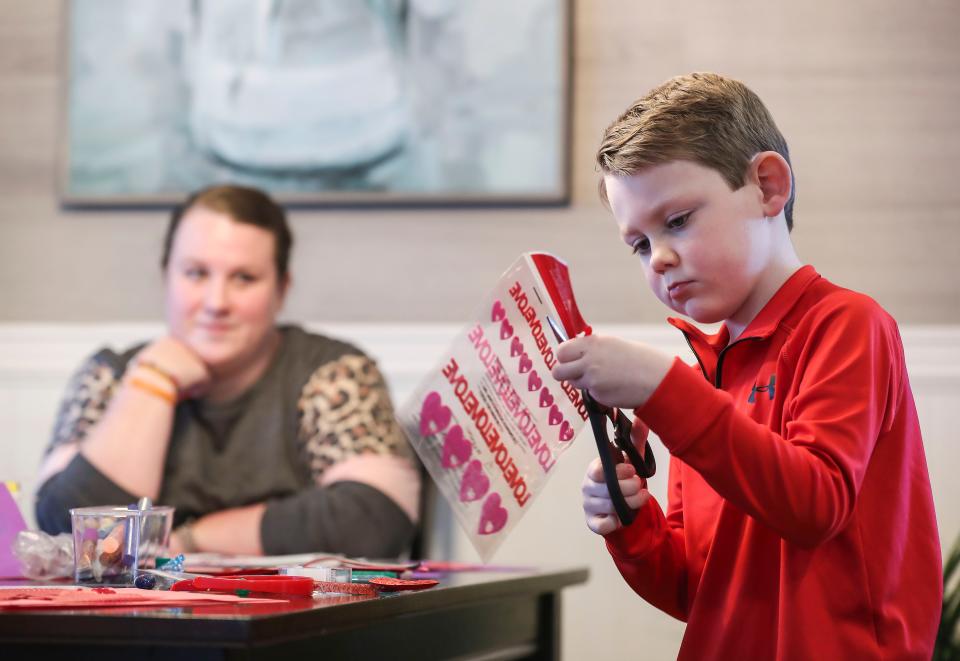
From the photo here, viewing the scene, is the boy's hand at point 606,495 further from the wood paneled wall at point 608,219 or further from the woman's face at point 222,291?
the wood paneled wall at point 608,219

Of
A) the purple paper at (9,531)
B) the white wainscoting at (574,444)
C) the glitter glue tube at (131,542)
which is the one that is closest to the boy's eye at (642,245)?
the glitter glue tube at (131,542)

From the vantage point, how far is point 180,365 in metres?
1.95

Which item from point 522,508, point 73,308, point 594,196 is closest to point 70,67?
point 73,308

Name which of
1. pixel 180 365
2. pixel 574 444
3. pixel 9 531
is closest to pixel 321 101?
pixel 180 365

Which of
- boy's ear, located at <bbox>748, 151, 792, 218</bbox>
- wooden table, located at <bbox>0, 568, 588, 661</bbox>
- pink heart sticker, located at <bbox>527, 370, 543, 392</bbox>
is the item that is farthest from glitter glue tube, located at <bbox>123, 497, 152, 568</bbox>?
boy's ear, located at <bbox>748, 151, 792, 218</bbox>

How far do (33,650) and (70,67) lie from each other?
6.44 ft

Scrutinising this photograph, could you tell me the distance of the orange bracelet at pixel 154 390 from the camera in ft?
6.28

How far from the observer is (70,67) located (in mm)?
2529

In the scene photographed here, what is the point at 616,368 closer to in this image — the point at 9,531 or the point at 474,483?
the point at 474,483

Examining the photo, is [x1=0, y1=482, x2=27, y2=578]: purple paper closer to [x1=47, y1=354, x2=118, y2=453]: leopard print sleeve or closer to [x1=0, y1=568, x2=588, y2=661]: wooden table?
[x1=0, y1=568, x2=588, y2=661]: wooden table

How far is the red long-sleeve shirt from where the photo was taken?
87 cm

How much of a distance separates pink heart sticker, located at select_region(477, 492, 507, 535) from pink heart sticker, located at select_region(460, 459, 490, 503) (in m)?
Result: 0.01

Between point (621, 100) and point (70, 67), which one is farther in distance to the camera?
point (70, 67)

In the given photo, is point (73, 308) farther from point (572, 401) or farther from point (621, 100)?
point (572, 401)
